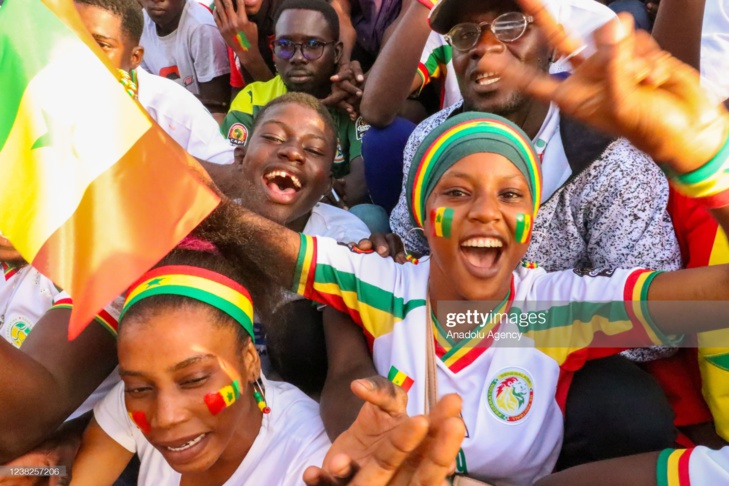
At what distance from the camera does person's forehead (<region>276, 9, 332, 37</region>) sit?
11.3ft

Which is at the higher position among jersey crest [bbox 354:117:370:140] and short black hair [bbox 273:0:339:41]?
short black hair [bbox 273:0:339:41]

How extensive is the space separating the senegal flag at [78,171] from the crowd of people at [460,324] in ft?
0.70

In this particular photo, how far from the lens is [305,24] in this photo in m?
3.46

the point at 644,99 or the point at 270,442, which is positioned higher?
the point at 644,99

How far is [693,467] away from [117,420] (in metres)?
1.47

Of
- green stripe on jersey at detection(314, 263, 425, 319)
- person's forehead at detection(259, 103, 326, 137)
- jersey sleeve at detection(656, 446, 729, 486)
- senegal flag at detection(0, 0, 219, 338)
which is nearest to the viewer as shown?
jersey sleeve at detection(656, 446, 729, 486)

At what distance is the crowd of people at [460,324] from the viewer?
5.48 feet

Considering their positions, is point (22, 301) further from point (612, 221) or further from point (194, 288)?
point (612, 221)

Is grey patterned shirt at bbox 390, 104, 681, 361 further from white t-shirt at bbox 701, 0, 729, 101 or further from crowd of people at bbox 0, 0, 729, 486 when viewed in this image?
white t-shirt at bbox 701, 0, 729, 101

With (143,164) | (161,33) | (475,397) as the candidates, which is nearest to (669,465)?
(475,397)

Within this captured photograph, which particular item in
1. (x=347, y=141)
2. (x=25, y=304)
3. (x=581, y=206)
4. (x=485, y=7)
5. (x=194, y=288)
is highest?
(x=485, y=7)

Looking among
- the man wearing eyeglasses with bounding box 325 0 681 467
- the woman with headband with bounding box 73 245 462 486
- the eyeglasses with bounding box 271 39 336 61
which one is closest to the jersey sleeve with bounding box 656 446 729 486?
the man wearing eyeglasses with bounding box 325 0 681 467

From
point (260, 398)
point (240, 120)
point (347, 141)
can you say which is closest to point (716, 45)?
point (347, 141)

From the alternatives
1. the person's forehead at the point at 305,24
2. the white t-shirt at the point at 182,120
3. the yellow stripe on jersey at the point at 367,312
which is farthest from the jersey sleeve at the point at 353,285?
the person's forehead at the point at 305,24
